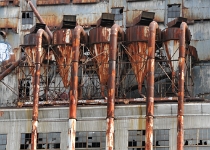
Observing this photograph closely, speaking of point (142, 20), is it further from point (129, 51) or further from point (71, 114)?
point (71, 114)

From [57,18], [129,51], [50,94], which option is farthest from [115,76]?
[57,18]

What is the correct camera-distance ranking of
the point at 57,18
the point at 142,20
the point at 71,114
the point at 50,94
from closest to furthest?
the point at 71,114
the point at 142,20
the point at 50,94
the point at 57,18

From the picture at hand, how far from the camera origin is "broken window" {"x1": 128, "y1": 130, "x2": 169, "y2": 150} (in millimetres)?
41575

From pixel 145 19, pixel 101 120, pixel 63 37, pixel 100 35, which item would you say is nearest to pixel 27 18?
pixel 63 37

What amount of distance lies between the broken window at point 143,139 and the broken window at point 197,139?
1.46 m

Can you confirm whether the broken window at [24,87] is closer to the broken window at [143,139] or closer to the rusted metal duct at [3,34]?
the rusted metal duct at [3,34]

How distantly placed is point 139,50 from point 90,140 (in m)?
7.83

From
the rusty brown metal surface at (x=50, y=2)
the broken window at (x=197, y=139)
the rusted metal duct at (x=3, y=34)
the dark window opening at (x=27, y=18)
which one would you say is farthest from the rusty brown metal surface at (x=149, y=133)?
the rusted metal duct at (x=3, y=34)

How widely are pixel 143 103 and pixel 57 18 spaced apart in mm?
16199

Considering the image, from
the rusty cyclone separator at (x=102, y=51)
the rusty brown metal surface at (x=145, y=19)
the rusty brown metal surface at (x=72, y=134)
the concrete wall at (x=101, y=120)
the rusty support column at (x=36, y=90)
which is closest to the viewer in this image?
the concrete wall at (x=101, y=120)

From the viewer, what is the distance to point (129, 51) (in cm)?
4456

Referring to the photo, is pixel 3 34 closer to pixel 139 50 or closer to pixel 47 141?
pixel 47 141

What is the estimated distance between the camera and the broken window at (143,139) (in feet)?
136

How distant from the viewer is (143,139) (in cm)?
4191
